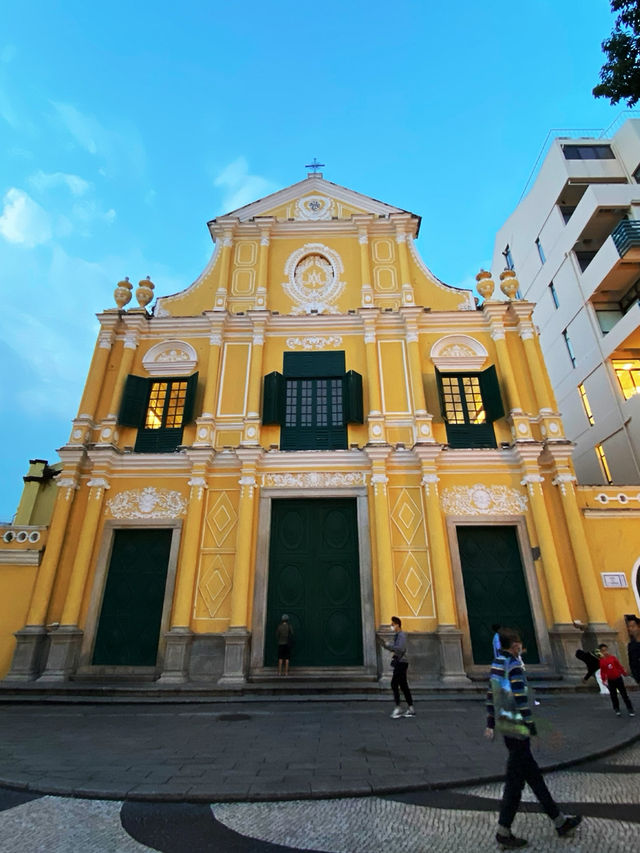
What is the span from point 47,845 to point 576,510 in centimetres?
1207

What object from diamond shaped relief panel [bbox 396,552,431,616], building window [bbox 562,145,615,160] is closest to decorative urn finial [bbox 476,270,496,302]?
diamond shaped relief panel [bbox 396,552,431,616]

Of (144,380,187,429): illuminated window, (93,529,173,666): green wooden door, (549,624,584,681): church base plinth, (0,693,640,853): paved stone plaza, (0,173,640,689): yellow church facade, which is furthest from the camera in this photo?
(144,380,187,429): illuminated window

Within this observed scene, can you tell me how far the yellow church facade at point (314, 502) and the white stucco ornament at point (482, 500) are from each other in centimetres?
6

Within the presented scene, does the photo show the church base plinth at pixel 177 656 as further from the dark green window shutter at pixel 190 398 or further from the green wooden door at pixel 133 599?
A: the dark green window shutter at pixel 190 398

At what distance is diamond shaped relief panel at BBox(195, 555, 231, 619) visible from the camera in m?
11.5

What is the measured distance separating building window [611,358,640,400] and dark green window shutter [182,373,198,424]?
53.1 ft

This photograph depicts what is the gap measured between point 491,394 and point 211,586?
9.40 metres

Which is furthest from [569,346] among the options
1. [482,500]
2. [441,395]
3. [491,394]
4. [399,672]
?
[399,672]

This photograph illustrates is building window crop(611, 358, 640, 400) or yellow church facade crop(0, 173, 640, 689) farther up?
building window crop(611, 358, 640, 400)

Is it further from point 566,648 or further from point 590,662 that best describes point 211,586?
point 590,662

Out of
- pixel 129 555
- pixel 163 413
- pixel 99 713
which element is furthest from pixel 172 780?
pixel 163 413

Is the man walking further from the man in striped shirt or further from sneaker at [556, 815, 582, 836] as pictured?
sneaker at [556, 815, 582, 836]

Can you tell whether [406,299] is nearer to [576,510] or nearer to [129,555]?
[576,510]

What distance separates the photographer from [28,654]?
10859 millimetres
